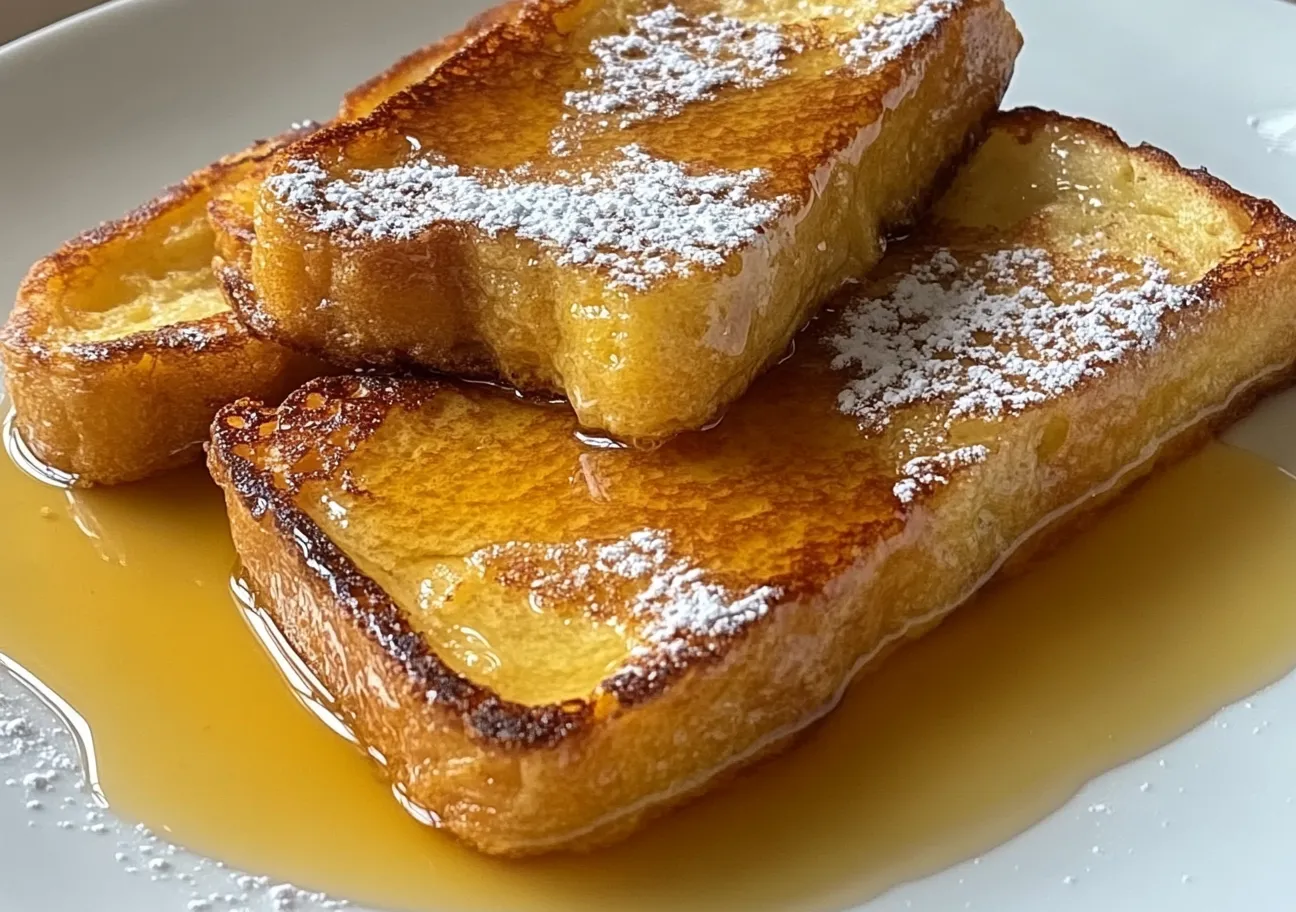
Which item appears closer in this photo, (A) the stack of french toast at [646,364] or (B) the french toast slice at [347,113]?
(A) the stack of french toast at [646,364]

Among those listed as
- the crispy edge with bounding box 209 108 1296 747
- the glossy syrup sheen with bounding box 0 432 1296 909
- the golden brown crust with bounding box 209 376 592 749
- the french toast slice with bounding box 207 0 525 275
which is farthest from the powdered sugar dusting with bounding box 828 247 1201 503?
the french toast slice with bounding box 207 0 525 275

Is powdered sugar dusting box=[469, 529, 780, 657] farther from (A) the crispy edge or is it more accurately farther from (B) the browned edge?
(B) the browned edge

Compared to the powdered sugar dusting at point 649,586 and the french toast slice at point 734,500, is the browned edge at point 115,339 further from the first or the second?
the powdered sugar dusting at point 649,586

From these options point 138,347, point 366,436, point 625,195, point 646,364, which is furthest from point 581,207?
point 138,347

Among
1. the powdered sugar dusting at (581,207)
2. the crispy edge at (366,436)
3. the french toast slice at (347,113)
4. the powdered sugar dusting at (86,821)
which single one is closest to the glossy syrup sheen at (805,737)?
the powdered sugar dusting at (86,821)

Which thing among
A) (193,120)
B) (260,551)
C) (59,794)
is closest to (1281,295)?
(260,551)

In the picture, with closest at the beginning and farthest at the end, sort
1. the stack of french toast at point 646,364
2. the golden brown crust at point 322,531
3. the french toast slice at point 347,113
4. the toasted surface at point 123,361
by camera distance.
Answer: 1. the golden brown crust at point 322,531
2. the stack of french toast at point 646,364
3. the toasted surface at point 123,361
4. the french toast slice at point 347,113

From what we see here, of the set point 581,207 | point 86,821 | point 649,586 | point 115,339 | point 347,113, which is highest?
point 581,207

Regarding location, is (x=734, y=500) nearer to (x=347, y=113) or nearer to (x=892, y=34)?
(x=892, y=34)
